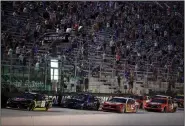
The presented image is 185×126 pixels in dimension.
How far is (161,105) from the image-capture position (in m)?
8.23

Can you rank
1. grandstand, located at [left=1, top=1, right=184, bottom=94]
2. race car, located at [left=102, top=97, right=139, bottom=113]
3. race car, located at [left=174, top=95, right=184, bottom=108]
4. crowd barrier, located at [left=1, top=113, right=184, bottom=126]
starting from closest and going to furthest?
crowd barrier, located at [left=1, top=113, right=184, bottom=126] → grandstand, located at [left=1, top=1, right=184, bottom=94] → race car, located at [left=102, top=97, right=139, bottom=113] → race car, located at [left=174, top=95, right=184, bottom=108]

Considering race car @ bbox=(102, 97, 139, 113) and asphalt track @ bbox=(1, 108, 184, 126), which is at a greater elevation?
race car @ bbox=(102, 97, 139, 113)

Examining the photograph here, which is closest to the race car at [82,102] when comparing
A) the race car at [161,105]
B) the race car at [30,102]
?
the race car at [30,102]

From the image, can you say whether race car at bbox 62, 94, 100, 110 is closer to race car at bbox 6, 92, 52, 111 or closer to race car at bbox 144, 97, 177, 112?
race car at bbox 6, 92, 52, 111

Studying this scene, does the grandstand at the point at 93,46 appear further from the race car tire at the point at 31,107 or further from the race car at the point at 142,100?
the race car tire at the point at 31,107

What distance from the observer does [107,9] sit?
24.8 ft

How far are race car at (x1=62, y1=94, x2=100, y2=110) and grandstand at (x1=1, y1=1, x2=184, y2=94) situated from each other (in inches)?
6.0

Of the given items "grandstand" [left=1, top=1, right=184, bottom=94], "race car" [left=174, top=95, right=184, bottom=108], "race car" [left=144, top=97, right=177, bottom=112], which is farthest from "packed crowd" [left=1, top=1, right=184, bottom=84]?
"race car" [left=144, top=97, right=177, bottom=112]

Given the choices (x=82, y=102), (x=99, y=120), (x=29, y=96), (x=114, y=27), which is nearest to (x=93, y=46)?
(x=114, y=27)

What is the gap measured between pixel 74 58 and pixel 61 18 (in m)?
0.73

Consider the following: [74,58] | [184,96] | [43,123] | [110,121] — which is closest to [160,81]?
[184,96]

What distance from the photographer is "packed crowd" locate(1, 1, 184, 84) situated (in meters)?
6.83

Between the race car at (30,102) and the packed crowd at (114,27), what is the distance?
551 millimetres

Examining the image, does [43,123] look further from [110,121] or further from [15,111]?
[110,121]
